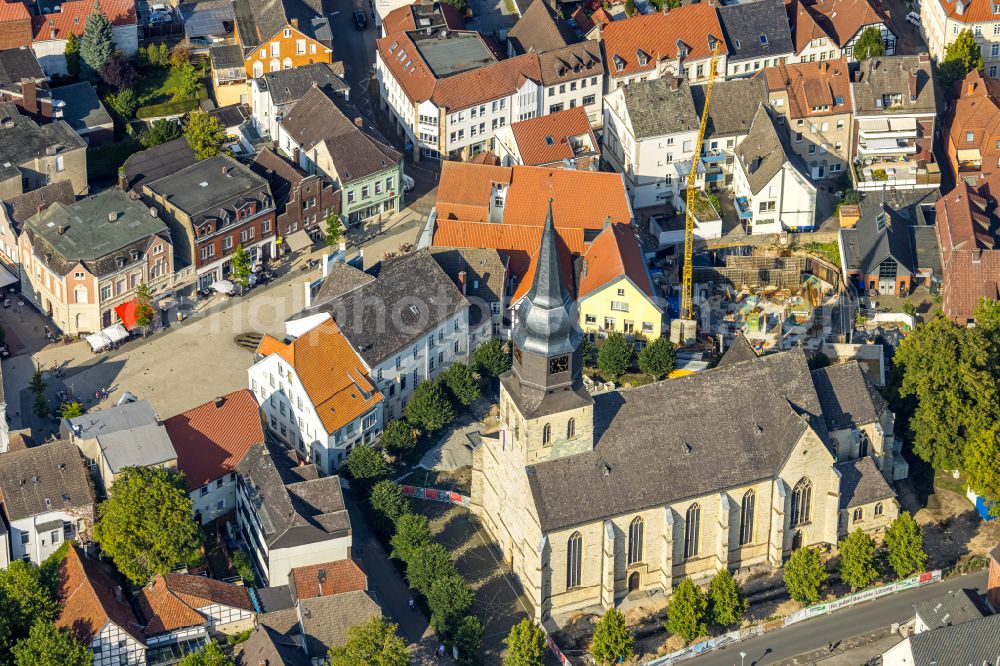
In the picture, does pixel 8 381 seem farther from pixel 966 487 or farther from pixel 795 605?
pixel 966 487

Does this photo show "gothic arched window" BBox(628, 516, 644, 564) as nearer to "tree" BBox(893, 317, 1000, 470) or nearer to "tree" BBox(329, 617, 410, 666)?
"tree" BBox(329, 617, 410, 666)

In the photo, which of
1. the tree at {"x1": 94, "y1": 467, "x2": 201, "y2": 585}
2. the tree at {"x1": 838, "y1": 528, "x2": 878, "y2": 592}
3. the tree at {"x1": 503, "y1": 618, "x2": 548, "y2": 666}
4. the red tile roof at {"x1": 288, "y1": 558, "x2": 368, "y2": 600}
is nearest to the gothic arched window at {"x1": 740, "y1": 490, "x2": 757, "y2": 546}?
the tree at {"x1": 838, "y1": 528, "x2": 878, "y2": 592}

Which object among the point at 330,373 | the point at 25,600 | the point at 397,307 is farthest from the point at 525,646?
the point at 397,307

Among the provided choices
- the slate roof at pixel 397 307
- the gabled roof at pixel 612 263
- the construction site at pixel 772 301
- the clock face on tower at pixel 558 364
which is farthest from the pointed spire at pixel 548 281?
the construction site at pixel 772 301

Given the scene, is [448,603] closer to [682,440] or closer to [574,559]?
[574,559]

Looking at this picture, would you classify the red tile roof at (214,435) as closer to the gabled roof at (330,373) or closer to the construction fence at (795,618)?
the gabled roof at (330,373)
